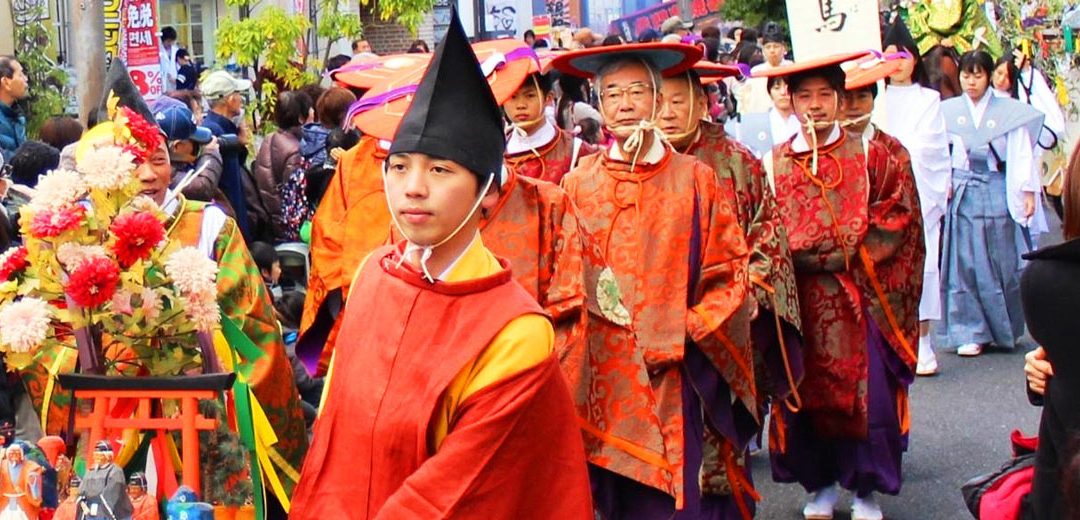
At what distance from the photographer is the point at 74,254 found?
15.7 ft

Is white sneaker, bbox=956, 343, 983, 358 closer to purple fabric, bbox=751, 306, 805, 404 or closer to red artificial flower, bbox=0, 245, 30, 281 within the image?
purple fabric, bbox=751, 306, 805, 404

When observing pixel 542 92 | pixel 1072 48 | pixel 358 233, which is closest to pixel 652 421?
pixel 358 233

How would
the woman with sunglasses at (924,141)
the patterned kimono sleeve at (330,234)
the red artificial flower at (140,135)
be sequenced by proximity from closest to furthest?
1. the red artificial flower at (140,135)
2. the patterned kimono sleeve at (330,234)
3. the woman with sunglasses at (924,141)

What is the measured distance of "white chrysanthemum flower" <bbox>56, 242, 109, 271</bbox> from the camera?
15.6ft

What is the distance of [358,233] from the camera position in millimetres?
6566

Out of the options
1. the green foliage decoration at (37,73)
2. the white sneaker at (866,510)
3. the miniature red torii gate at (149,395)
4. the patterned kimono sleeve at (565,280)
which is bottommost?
the white sneaker at (866,510)

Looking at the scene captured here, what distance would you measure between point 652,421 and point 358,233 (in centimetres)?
142

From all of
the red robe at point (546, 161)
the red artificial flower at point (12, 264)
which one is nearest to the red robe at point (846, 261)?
the red robe at point (546, 161)

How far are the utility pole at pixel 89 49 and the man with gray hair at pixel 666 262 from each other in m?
5.65

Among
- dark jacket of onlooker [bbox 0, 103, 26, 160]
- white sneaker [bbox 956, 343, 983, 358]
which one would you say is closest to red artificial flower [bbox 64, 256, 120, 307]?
dark jacket of onlooker [bbox 0, 103, 26, 160]

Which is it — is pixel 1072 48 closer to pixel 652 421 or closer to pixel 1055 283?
pixel 652 421

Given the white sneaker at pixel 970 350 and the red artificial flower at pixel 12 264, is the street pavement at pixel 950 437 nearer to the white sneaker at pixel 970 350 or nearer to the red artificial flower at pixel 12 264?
the white sneaker at pixel 970 350

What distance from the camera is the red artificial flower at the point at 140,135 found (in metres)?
5.00

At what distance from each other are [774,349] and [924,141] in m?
4.01
